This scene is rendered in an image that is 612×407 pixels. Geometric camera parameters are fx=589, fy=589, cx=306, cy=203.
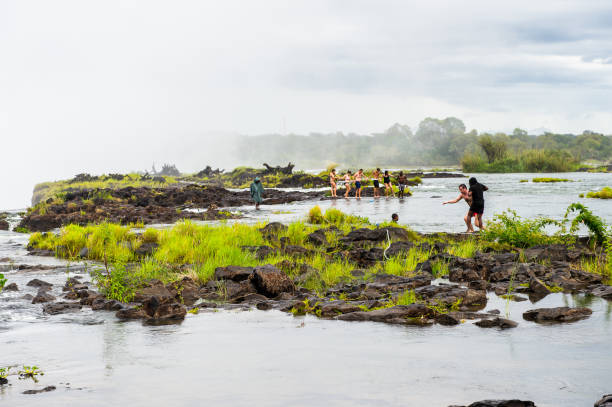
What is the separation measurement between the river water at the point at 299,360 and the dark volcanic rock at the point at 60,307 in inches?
9.0

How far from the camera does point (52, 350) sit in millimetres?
7961

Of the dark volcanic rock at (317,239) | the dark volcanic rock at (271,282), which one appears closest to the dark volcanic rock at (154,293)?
the dark volcanic rock at (271,282)

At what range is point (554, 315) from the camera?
8.99 meters

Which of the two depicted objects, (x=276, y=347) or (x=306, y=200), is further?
(x=306, y=200)

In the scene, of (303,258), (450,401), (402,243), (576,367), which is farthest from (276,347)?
(402,243)

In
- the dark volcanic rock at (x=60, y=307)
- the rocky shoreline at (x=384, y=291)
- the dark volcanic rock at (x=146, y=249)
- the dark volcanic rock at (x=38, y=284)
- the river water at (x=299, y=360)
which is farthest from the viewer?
the dark volcanic rock at (x=146, y=249)

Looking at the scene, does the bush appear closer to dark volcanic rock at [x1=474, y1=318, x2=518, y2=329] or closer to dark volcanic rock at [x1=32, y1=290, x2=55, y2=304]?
dark volcanic rock at [x1=474, y1=318, x2=518, y2=329]

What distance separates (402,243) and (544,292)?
5574 millimetres

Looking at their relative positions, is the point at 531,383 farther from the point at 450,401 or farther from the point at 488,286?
the point at 488,286

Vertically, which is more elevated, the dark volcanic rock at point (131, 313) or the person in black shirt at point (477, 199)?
the person in black shirt at point (477, 199)

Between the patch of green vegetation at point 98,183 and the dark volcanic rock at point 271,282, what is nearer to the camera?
the dark volcanic rock at point 271,282

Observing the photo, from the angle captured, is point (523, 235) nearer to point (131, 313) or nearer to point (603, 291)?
point (603, 291)

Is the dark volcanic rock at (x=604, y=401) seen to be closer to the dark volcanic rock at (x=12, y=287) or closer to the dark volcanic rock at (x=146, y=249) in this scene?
the dark volcanic rock at (x=12, y=287)

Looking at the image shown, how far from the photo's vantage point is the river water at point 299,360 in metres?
5.82
